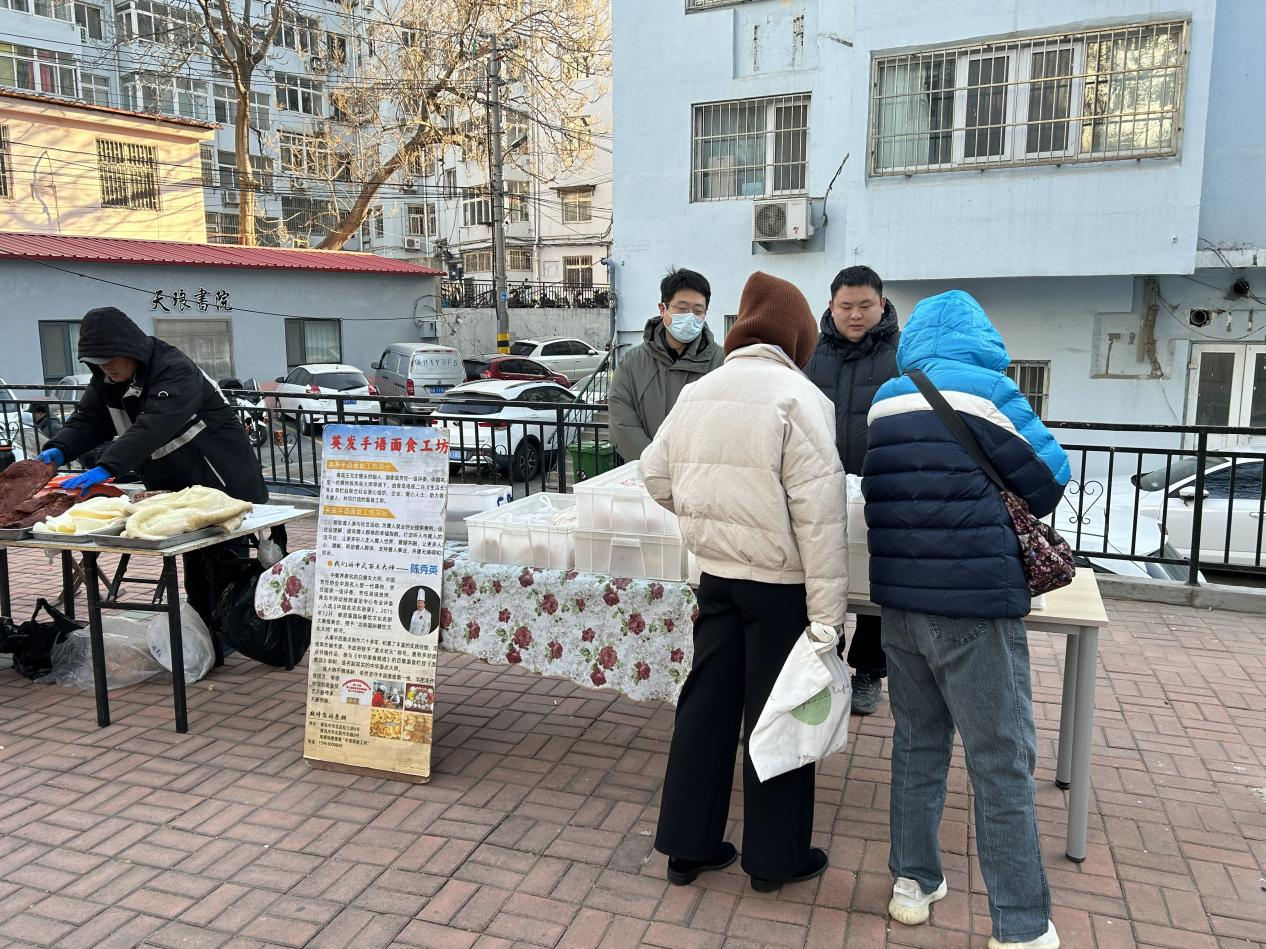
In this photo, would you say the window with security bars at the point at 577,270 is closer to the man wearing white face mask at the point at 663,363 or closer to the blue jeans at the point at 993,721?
the man wearing white face mask at the point at 663,363

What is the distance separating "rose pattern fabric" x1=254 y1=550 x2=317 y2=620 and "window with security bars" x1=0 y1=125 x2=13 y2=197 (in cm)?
2586

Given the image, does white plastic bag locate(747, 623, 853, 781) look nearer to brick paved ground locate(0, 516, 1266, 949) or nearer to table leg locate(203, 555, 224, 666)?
brick paved ground locate(0, 516, 1266, 949)

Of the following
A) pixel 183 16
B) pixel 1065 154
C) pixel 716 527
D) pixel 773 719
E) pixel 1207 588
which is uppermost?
pixel 183 16

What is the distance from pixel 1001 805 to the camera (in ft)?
9.02

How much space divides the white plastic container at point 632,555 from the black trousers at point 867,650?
3.94ft

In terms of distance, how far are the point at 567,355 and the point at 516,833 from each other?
2461 centimetres

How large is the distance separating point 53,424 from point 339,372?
7847mm

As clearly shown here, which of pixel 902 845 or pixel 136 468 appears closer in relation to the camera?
pixel 902 845

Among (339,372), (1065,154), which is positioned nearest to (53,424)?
(339,372)

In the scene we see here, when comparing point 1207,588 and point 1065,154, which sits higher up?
point 1065,154

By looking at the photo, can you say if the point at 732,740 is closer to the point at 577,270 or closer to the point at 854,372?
the point at 854,372

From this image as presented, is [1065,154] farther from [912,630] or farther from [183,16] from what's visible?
[183,16]

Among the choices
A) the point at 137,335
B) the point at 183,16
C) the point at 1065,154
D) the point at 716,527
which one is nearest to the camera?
the point at 716,527

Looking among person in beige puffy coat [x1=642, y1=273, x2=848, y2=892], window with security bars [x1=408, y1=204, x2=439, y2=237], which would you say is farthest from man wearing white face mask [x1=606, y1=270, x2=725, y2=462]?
window with security bars [x1=408, y1=204, x2=439, y2=237]
